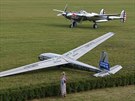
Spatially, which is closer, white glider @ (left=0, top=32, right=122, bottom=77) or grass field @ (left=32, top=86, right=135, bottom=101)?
grass field @ (left=32, top=86, right=135, bottom=101)

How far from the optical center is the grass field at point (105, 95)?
63.1ft

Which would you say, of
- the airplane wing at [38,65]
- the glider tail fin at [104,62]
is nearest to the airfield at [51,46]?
the airplane wing at [38,65]

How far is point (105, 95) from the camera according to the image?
19.9 m

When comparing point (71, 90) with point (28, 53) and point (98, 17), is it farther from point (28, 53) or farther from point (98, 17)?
point (98, 17)

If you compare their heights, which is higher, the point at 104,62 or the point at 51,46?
the point at 104,62

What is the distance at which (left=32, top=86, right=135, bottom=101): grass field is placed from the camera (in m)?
19.2

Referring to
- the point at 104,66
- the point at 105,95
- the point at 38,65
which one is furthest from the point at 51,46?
the point at 105,95

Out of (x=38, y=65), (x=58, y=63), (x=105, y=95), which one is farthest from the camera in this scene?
(x=58, y=63)

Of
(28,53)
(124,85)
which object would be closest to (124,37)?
(28,53)

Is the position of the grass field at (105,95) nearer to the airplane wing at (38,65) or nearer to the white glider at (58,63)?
the white glider at (58,63)

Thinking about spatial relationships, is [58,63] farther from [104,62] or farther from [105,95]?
[105,95]

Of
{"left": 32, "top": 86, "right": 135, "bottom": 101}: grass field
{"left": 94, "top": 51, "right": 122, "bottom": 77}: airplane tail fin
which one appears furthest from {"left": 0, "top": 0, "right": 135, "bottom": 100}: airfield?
{"left": 32, "top": 86, "right": 135, "bottom": 101}: grass field

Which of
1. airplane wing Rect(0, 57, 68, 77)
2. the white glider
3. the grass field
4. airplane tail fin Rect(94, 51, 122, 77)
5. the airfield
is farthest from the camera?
the airfield

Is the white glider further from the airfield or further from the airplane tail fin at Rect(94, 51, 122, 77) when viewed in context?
the airfield
